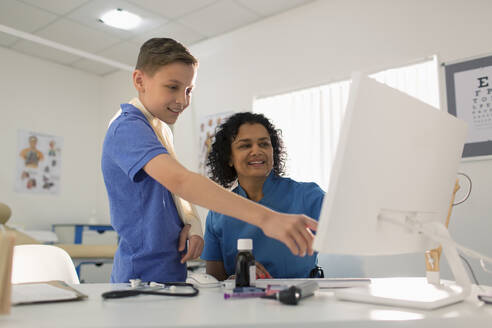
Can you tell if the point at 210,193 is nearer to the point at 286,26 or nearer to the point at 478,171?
the point at 478,171

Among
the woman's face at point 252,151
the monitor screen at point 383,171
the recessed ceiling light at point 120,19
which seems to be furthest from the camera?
the recessed ceiling light at point 120,19

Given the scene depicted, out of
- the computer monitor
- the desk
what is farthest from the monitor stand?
the desk

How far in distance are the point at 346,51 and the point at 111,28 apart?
2.18m

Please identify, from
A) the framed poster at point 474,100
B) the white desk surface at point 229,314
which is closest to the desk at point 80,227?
the framed poster at point 474,100

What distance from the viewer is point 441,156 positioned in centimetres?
96

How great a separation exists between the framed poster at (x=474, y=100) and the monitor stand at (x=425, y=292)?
6.29ft

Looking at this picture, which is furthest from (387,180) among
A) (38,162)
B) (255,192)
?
(38,162)

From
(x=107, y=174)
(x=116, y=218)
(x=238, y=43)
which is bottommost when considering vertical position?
(x=116, y=218)

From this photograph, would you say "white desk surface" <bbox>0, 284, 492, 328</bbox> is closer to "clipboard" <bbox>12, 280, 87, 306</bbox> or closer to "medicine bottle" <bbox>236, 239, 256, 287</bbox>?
"clipboard" <bbox>12, 280, 87, 306</bbox>

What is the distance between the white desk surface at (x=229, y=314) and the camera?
0.60m

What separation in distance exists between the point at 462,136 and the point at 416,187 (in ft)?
0.82

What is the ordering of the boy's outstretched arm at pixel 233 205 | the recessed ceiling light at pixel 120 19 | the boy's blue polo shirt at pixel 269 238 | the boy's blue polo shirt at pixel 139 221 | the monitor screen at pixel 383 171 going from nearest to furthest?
1. the monitor screen at pixel 383 171
2. the boy's outstretched arm at pixel 233 205
3. the boy's blue polo shirt at pixel 139 221
4. the boy's blue polo shirt at pixel 269 238
5. the recessed ceiling light at pixel 120 19

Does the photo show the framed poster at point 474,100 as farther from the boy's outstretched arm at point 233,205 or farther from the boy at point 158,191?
the boy's outstretched arm at point 233,205

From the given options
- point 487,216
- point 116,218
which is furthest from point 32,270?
point 487,216
